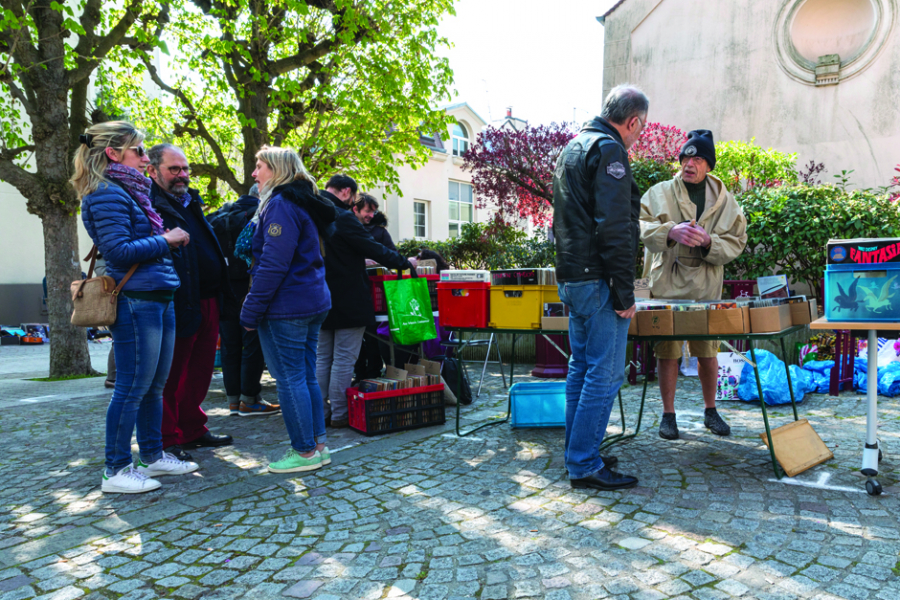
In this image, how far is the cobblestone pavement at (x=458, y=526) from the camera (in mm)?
2439

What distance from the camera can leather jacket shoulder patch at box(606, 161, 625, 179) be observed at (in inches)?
125

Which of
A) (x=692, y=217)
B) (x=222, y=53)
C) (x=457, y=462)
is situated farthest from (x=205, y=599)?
(x=222, y=53)

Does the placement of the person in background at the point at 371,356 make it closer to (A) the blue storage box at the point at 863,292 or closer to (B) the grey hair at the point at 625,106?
(B) the grey hair at the point at 625,106

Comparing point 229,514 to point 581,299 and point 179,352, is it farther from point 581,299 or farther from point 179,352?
point 581,299

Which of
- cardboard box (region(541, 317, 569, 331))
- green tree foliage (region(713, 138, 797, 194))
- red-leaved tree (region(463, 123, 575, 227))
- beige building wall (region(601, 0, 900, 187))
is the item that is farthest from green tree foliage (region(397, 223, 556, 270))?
beige building wall (region(601, 0, 900, 187))

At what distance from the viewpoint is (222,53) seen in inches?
373

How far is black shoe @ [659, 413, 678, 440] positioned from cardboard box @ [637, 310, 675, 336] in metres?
1.04

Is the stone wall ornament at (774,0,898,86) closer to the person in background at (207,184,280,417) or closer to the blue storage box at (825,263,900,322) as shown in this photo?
the blue storage box at (825,263,900,322)

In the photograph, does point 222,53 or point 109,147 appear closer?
point 109,147

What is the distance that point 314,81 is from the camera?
10781 mm

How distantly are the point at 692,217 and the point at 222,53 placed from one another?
319 inches

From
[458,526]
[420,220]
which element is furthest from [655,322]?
[420,220]

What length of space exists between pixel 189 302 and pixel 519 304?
223cm

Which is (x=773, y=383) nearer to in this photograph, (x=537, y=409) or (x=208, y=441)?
(x=537, y=409)
